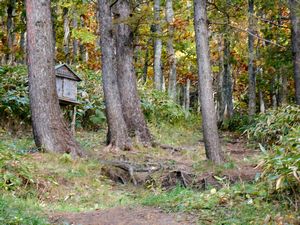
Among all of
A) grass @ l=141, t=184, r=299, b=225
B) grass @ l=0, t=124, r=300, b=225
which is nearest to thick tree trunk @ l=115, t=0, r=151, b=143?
grass @ l=0, t=124, r=300, b=225

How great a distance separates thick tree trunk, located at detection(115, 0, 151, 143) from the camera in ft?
39.8

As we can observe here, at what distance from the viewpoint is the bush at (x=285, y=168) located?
→ 470 cm

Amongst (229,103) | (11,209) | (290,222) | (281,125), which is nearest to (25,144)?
(11,209)

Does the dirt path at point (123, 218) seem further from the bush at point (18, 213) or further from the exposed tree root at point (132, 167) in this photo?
the exposed tree root at point (132, 167)

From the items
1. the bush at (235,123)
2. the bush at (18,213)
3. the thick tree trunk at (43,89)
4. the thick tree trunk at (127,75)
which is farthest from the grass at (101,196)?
the bush at (235,123)

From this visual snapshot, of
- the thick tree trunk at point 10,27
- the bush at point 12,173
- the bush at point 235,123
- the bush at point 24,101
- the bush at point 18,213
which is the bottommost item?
the bush at point 18,213

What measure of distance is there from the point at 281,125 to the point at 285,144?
5.75m

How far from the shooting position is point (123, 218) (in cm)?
527

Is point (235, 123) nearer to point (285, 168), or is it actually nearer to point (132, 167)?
point (132, 167)

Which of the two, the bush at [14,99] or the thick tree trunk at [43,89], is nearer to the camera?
the thick tree trunk at [43,89]

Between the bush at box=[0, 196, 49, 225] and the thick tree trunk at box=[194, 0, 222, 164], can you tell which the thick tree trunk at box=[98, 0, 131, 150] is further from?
the bush at box=[0, 196, 49, 225]

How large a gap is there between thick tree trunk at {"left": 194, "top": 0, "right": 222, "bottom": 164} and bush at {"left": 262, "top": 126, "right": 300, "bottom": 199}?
349 centimetres

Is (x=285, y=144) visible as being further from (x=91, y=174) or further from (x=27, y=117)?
(x=27, y=117)

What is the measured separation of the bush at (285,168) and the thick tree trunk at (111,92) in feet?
19.2
